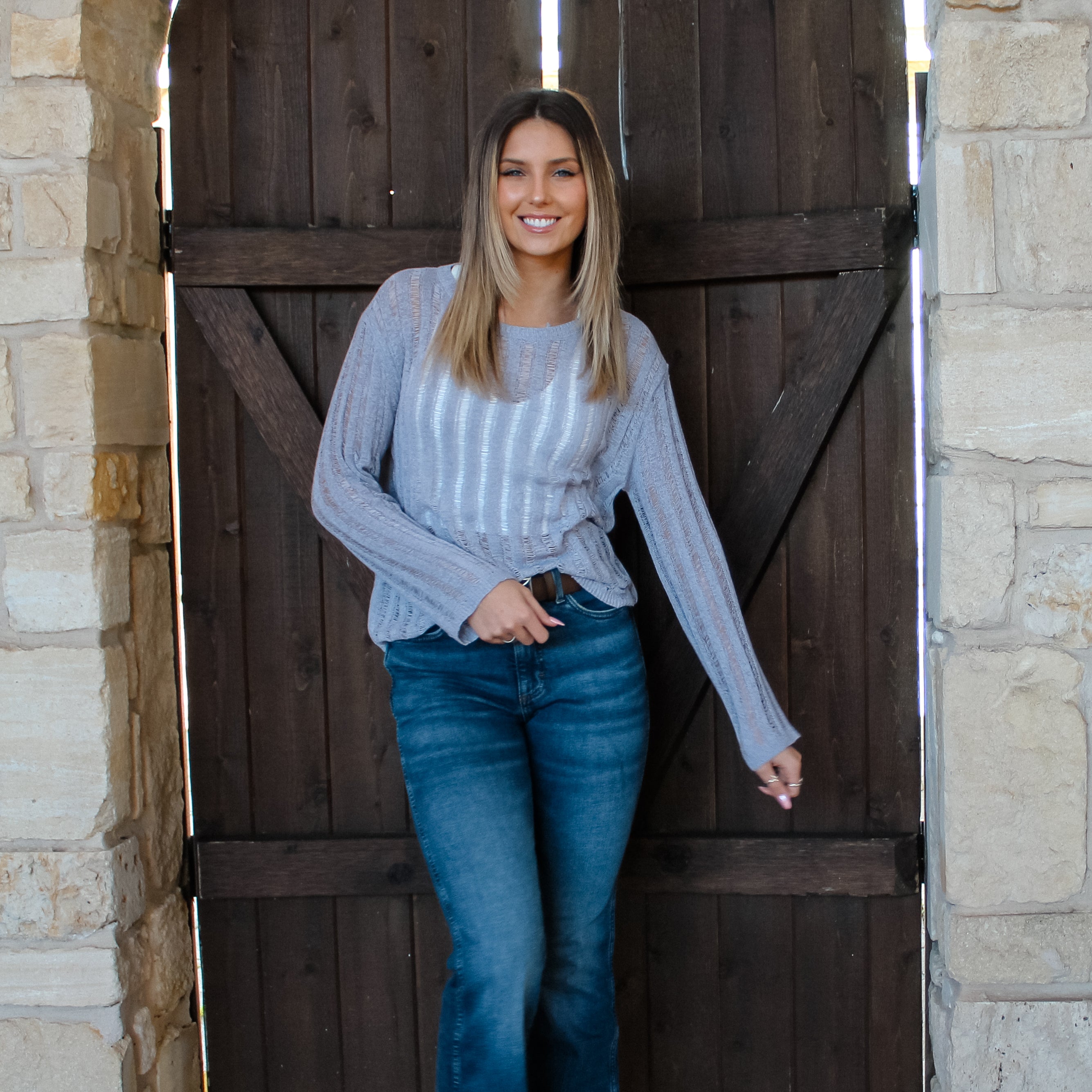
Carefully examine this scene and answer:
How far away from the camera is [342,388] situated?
190 cm

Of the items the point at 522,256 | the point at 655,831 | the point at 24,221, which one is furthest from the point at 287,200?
the point at 655,831

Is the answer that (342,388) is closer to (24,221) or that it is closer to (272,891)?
(24,221)

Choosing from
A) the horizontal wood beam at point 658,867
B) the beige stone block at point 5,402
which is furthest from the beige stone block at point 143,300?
the horizontal wood beam at point 658,867

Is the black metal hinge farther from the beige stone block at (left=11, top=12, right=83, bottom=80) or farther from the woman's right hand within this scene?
the woman's right hand

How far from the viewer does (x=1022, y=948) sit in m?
2.01

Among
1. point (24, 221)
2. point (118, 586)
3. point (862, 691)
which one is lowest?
point (862, 691)

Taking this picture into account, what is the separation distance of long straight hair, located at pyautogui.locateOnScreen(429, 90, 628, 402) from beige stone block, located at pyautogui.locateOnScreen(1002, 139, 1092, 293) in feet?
2.40

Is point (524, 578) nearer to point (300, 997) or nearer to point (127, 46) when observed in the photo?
point (300, 997)

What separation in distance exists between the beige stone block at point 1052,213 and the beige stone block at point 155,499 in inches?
69.2

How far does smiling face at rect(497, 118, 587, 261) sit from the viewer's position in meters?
1.87

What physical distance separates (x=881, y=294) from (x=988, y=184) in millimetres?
356

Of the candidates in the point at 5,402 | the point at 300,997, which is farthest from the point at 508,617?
the point at 300,997

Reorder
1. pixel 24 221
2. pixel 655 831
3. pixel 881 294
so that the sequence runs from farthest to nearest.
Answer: pixel 655 831
pixel 881 294
pixel 24 221

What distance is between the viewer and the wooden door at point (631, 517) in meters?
2.30
